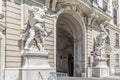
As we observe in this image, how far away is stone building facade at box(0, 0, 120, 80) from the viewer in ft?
44.0

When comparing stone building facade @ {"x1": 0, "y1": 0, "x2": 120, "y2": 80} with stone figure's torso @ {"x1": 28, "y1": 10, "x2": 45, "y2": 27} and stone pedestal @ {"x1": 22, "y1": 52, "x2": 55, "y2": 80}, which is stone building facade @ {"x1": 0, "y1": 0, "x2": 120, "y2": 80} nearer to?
stone pedestal @ {"x1": 22, "y1": 52, "x2": 55, "y2": 80}

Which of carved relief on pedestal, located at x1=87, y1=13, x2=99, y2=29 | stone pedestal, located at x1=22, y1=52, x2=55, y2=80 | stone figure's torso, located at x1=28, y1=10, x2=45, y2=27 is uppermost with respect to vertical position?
carved relief on pedestal, located at x1=87, y1=13, x2=99, y2=29

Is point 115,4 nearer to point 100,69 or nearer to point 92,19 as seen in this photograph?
point 92,19

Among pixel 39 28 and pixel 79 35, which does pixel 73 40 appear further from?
pixel 39 28

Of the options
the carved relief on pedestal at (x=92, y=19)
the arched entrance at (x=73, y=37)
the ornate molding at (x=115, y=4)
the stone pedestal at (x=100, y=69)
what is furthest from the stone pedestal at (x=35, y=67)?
the ornate molding at (x=115, y=4)

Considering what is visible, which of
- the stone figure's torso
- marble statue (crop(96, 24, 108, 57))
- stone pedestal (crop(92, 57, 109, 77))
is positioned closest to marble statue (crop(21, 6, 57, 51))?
the stone figure's torso

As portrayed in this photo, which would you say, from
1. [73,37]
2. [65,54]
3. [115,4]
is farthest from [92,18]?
[115,4]

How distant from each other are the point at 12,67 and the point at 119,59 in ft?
68.4

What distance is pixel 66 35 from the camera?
83.0 ft

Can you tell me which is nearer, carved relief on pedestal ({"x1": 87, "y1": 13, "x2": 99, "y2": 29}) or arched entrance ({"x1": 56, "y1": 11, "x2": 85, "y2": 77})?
arched entrance ({"x1": 56, "y1": 11, "x2": 85, "y2": 77})

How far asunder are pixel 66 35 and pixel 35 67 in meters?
11.9

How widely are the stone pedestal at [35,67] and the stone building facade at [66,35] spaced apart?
0.34 ft

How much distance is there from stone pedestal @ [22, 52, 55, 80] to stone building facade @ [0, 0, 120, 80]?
0.10 metres

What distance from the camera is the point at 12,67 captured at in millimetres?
13555
